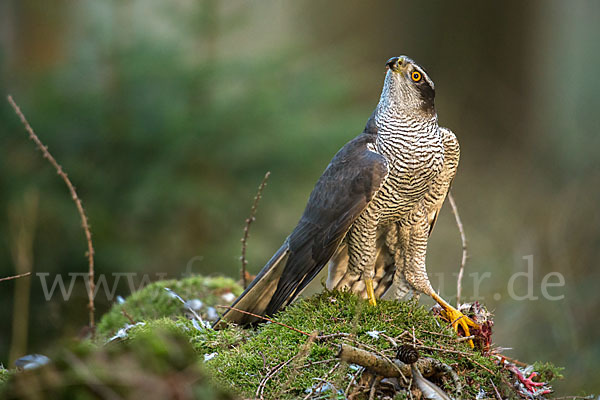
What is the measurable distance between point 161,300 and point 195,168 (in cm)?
276

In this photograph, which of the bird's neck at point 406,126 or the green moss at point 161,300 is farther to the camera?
the green moss at point 161,300

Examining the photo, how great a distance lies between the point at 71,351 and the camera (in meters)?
1.16

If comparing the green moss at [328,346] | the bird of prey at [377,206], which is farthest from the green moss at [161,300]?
the green moss at [328,346]

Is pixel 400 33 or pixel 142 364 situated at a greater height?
pixel 400 33

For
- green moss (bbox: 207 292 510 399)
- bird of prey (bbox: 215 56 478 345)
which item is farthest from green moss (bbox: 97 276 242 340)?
green moss (bbox: 207 292 510 399)

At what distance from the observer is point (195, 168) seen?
6098mm

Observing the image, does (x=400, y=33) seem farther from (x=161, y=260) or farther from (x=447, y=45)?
(x=161, y=260)

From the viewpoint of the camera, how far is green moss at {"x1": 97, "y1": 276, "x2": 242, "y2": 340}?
3404 millimetres

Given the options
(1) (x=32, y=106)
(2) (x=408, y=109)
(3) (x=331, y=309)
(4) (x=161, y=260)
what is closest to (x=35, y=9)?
(1) (x=32, y=106)

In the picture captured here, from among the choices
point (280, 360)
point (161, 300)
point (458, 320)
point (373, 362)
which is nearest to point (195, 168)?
point (161, 300)

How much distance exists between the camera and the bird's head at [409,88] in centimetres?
307

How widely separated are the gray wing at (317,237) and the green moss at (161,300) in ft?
1.92

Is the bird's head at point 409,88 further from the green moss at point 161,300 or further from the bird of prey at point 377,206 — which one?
the green moss at point 161,300

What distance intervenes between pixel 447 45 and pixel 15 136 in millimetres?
6655
